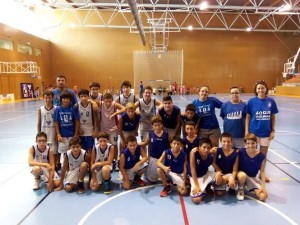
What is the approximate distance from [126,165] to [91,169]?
59 cm

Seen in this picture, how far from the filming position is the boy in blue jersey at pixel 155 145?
186 inches

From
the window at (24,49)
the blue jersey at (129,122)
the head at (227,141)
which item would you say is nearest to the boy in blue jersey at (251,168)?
the head at (227,141)

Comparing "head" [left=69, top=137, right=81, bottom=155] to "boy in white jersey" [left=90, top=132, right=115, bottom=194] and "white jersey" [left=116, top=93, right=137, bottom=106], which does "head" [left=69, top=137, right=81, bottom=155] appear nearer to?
"boy in white jersey" [left=90, top=132, right=115, bottom=194]

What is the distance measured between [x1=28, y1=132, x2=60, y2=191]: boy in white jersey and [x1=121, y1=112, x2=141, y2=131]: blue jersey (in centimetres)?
142

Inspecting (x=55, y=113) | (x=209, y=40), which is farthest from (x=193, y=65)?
(x=55, y=113)

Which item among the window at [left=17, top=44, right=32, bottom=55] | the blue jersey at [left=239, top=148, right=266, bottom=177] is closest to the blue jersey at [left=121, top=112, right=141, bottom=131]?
the blue jersey at [left=239, top=148, right=266, bottom=177]

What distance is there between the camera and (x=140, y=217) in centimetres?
354

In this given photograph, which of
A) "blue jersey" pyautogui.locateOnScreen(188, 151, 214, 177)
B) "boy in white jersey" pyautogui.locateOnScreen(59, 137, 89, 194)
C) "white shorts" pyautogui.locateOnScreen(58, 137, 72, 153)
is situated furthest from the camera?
"white shorts" pyautogui.locateOnScreen(58, 137, 72, 153)

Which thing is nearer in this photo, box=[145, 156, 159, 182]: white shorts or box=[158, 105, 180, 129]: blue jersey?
box=[145, 156, 159, 182]: white shorts

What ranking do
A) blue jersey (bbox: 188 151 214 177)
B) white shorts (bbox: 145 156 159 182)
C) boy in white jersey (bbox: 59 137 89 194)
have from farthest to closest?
white shorts (bbox: 145 156 159 182), boy in white jersey (bbox: 59 137 89 194), blue jersey (bbox: 188 151 214 177)

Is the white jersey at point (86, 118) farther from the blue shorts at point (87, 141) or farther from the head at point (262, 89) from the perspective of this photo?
the head at point (262, 89)

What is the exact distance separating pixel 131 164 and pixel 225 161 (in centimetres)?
158

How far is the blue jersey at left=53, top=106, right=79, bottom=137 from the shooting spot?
4.96 metres

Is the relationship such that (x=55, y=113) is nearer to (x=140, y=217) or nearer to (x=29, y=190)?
(x=29, y=190)
